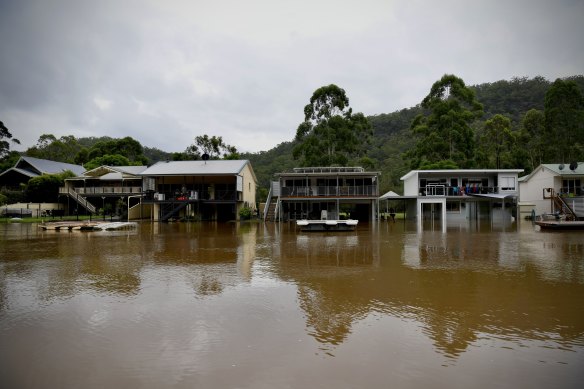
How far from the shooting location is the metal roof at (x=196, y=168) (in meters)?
34.1

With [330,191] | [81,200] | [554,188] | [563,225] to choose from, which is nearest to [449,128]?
[554,188]

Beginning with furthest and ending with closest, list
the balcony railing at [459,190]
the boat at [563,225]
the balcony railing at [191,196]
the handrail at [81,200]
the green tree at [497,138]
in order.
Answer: the green tree at [497,138] < the handrail at [81,200] < the balcony railing at [191,196] < the balcony railing at [459,190] < the boat at [563,225]

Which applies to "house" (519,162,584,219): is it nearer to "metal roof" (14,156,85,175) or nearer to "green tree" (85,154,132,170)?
"green tree" (85,154,132,170)

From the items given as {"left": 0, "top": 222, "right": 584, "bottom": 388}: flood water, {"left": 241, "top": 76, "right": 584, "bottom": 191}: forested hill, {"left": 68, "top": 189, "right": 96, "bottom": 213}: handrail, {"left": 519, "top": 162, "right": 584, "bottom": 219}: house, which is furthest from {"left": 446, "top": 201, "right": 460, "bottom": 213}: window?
{"left": 68, "top": 189, "right": 96, "bottom": 213}: handrail

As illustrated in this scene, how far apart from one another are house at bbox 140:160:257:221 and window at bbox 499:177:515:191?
918 inches

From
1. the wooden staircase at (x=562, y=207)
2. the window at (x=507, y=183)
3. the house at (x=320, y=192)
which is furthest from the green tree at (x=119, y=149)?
the wooden staircase at (x=562, y=207)

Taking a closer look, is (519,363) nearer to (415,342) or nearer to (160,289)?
(415,342)

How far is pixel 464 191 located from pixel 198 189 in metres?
24.4

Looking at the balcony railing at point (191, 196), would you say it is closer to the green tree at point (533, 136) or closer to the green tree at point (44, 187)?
the green tree at point (44, 187)

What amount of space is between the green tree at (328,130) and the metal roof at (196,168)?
910cm

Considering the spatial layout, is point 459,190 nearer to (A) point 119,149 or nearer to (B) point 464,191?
(B) point 464,191

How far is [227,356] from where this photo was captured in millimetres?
4797

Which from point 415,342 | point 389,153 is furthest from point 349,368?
point 389,153

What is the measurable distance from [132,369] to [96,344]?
111 centimetres
